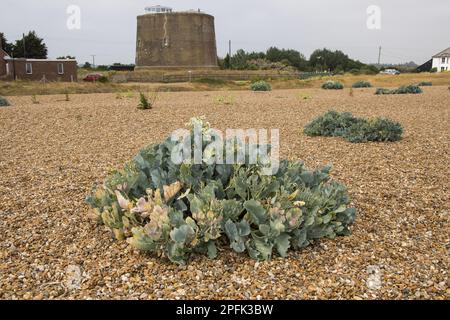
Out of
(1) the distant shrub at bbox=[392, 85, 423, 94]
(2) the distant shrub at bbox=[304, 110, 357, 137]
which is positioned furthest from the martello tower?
(2) the distant shrub at bbox=[304, 110, 357, 137]

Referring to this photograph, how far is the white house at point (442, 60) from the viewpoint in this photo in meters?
66.4

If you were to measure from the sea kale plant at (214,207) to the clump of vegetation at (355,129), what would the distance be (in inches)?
151

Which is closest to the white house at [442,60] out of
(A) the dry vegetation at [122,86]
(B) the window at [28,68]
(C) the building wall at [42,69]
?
(A) the dry vegetation at [122,86]

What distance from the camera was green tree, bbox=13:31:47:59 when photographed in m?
53.8

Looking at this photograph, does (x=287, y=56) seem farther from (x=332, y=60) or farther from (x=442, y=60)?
(x=442, y=60)

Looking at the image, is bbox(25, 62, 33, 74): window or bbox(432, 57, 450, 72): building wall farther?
bbox(432, 57, 450, 72): building wall

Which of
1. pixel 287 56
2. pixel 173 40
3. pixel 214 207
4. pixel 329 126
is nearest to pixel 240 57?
pixel 287 56

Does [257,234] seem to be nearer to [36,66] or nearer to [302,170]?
[302,170]

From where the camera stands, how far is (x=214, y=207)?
2840 millimetres

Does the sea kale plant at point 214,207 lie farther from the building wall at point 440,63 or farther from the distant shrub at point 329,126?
the building wall at point 440,63

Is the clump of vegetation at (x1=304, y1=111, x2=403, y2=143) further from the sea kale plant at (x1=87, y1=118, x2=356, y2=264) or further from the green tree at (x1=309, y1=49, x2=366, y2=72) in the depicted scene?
the green tree at (x1=309, y1=49, x2=366, y2=72)

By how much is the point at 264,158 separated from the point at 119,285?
136 cm

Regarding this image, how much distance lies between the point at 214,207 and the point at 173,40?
4107cm

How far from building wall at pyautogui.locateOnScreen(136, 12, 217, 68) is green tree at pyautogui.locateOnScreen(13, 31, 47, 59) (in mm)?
18857
